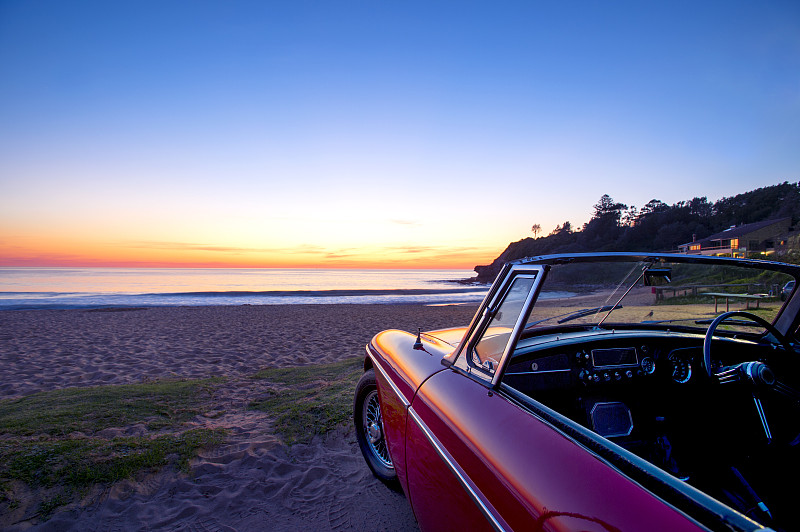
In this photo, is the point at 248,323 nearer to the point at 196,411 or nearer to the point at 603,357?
the point at 196,411

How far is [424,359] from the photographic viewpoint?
2332 mm

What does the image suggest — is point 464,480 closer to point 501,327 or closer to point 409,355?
point 501,327

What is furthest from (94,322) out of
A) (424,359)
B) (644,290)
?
(644,290)

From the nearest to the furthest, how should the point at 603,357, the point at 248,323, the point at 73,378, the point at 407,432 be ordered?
the point at 407,432 < the point at 603,357 < the point at 73,378 < the point at 248,323

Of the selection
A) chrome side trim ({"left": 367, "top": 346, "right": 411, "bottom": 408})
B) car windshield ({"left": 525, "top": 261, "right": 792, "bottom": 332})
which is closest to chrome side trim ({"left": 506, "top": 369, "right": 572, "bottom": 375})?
car windshield ({"left": 525, "top": 261, "right": 792, "bottom": 332})

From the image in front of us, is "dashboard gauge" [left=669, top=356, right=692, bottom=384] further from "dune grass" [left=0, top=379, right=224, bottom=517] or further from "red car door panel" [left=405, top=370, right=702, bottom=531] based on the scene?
"dune grass" [left=0, top=379, right=224, bottom=517]

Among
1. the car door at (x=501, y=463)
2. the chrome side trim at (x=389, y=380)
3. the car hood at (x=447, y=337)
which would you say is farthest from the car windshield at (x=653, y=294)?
the chrome side trim at (x=389, y=380)

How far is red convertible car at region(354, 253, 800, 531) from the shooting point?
116 centimetres

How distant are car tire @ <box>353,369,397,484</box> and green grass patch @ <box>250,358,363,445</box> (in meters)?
0.77

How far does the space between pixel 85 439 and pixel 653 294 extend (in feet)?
14.2

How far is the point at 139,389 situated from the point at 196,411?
1.26 m

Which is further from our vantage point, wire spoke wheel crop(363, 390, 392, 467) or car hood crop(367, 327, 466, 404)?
wire spoke wheel crop(363, 390, 392, 467)

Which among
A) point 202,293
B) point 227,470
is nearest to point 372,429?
point 227,470

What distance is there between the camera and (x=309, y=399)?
189 inches
